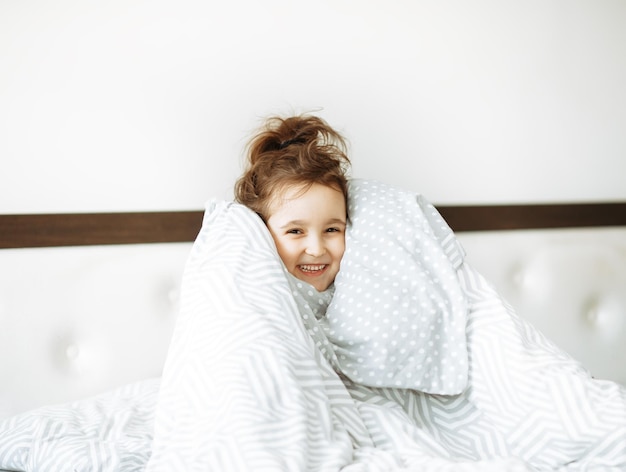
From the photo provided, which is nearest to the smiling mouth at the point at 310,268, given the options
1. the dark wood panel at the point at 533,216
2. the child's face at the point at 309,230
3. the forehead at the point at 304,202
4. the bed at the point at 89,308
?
the child's face at the point at 309,230

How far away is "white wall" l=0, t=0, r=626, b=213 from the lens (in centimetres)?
125

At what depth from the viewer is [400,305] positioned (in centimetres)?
105

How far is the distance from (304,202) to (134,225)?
0.40 metres

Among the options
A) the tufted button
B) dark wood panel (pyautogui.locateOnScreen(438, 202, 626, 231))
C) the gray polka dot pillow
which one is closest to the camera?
the gray polka dot pillow

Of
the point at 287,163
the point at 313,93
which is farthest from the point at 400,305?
the point at 313,93

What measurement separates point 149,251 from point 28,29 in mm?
526

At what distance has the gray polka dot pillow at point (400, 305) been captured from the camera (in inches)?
40.1

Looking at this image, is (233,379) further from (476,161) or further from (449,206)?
(476,161)

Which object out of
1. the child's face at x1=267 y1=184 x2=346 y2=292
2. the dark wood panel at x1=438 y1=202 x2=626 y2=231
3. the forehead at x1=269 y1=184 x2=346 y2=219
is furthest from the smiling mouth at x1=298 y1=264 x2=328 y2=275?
the dark wood panel at x1=438 y1=202 x2=626 y2=231

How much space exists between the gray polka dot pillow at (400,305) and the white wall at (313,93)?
12.9 inches

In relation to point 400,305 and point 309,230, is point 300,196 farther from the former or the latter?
point 400,305

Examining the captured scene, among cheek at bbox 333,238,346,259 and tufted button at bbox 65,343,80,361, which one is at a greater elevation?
cheek at bbox 333,238,346,259

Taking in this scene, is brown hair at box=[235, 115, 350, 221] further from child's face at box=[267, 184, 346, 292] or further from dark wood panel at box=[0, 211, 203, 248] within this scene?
dark wood panel at box=[0, 211, 203, 248]

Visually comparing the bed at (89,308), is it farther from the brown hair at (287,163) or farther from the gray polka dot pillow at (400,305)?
the gray polka dot pillow at (400,305)
